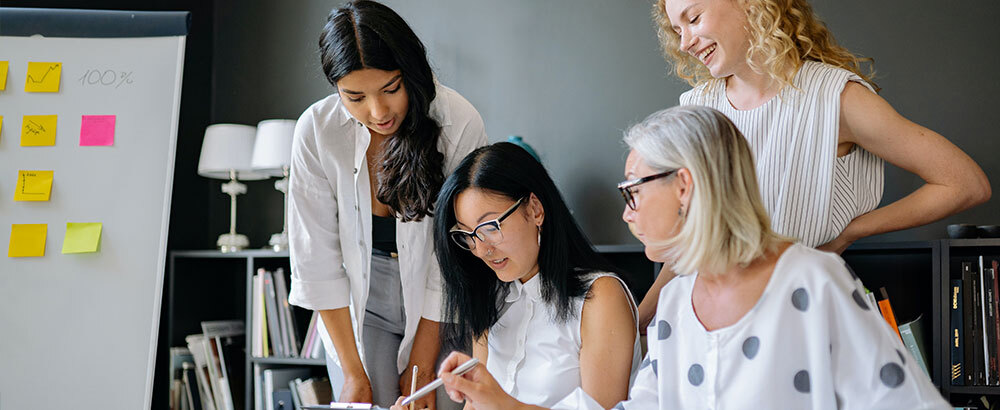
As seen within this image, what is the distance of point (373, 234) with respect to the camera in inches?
75.5

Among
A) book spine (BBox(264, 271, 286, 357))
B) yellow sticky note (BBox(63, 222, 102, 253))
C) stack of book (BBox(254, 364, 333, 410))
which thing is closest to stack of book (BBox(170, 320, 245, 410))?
stack of book (BBox(254, 364, 333, 410))

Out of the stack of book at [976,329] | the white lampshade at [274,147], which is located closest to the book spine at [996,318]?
the stack of book at [976,329]

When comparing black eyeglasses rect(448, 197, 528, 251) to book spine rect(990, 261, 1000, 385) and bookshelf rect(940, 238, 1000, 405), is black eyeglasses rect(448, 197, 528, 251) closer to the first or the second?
bookshelf rect(940, 238, 1000, 405)

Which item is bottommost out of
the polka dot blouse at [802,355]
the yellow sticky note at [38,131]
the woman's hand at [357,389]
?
the woman's hand at [357,389]

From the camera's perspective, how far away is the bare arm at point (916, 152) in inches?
59.0

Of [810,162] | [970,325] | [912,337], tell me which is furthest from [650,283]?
[810,162]

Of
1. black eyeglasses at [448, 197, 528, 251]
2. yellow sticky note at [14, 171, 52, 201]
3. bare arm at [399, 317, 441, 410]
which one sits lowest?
bare arm at [399, 317, 441, 410]

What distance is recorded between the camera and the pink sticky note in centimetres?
249

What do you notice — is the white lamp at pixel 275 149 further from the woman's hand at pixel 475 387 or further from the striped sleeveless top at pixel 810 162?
the striped sleeveless top at pixel 810 162

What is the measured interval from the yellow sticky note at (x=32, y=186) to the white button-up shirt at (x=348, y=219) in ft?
3.19

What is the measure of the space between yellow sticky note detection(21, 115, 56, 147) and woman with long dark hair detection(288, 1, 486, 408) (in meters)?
1.00

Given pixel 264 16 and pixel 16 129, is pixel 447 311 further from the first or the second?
pixel 264 16

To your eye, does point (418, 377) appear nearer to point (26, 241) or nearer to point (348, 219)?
point (348, 219)

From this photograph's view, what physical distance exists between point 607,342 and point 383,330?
0.58 metres
